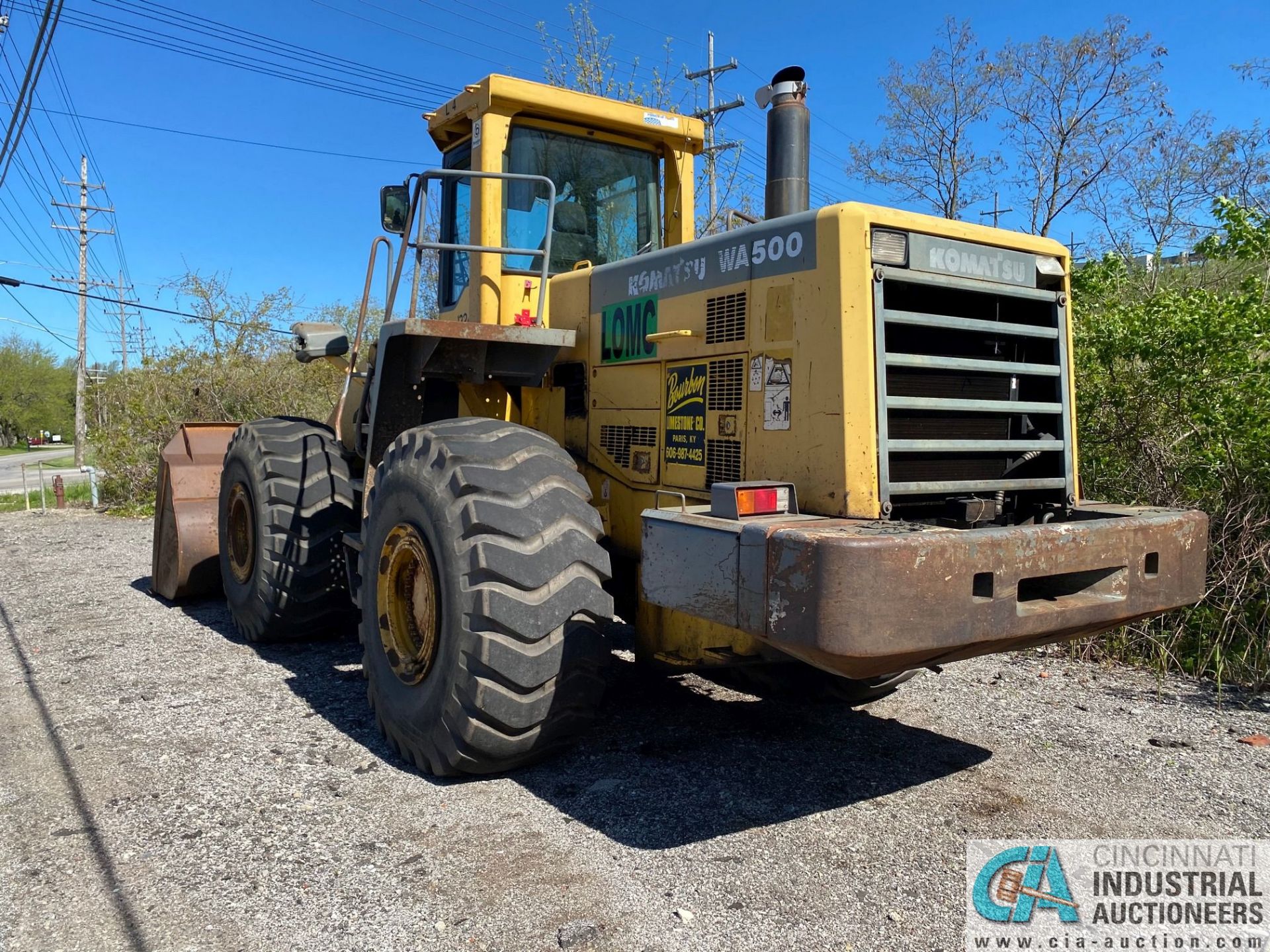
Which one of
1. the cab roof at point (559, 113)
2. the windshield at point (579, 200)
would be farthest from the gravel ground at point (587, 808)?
the cab roof at point (559, 113)

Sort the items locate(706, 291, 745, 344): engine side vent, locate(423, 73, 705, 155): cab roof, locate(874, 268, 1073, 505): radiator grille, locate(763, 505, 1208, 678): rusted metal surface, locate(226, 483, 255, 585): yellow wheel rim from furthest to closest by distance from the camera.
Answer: locate(226, 483, 255, 585): yellow wheel rim, locate(423, 73, 705, 155): cab roof, locate(706, 291, 745, 344): engine side vent, locate(874, 268, 1073, 505): radiator grille, locate(763, 505, 1208, 678): rusted metal surface

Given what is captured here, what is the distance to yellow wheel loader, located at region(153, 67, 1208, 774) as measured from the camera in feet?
10.4

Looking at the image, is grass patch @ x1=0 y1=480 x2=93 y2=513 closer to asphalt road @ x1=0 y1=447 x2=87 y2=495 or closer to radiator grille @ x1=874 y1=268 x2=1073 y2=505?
asphalt road @ x1=0 y1=447 x2=87 y2=495

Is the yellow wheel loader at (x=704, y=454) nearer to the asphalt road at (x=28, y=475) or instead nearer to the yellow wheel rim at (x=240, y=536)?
the yellow wheel rim at (x=240, y=536)

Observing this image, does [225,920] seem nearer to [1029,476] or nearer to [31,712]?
[31,712]

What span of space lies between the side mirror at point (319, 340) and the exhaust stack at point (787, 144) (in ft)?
9.87

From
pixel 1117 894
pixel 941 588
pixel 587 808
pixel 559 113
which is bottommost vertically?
pixel 1117 894

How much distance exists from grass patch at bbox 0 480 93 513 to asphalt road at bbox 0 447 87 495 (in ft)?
0.63

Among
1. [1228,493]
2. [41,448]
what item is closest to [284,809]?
[1228,493]

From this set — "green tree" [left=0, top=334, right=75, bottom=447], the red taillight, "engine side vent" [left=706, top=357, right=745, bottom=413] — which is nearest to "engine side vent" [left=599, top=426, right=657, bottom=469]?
"engine side vent" [left=706, top=357, right=745, bottom=413]

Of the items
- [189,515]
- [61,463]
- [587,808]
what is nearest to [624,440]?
[587,808]

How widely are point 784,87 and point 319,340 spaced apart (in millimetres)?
3321

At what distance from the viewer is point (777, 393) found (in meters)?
3.71

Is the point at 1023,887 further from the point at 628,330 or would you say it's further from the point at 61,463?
the point at 61,463
